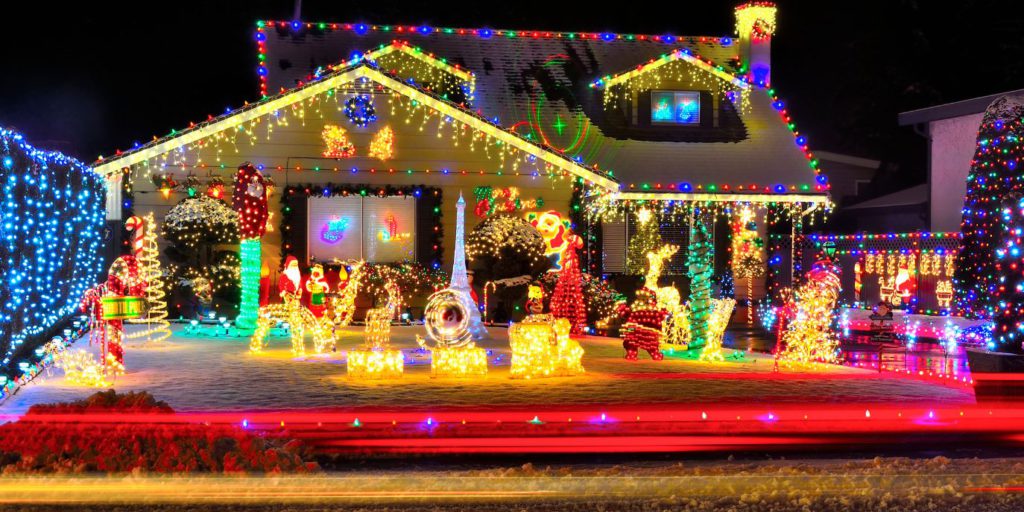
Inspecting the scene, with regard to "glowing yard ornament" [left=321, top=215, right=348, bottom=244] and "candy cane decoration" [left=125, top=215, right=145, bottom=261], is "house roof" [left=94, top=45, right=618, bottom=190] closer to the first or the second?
"candy cane decoration" [left=125, top=215, right=145, bottom=261]

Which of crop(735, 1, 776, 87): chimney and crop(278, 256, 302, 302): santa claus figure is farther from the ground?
crop(735, 1, 776, 87): chimney

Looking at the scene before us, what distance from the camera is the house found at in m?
22.5

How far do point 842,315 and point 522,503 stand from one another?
623 inches

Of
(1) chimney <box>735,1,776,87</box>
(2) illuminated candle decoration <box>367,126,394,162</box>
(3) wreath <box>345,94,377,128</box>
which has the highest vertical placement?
(1) chimney <box>735,1,776,87</box>

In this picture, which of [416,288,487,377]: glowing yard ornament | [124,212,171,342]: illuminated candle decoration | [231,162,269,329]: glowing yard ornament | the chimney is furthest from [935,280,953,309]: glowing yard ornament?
[124,212,171,342]: illuminated candle decoration

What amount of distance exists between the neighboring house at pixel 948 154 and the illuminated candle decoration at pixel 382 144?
1437cm

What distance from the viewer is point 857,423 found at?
10.1 meters

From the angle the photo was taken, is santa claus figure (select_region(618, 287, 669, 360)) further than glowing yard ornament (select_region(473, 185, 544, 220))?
No

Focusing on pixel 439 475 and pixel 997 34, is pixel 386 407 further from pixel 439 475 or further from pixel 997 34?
pixel 997 34

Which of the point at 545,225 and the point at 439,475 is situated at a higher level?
the point at 545,225

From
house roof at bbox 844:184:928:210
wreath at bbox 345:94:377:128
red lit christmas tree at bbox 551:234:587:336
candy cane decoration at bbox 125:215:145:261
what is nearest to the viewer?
red lit christmas tree at bbox 551:234:587:336

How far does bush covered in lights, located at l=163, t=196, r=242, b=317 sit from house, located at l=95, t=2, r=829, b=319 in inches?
39.1

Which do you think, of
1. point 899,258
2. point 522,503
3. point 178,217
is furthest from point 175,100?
point 522,503

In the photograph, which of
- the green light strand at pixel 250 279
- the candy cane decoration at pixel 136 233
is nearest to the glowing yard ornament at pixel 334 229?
the candy cane decoration at pixel 136 233
